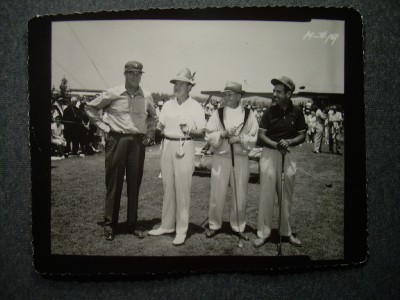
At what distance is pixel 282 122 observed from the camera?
4.70 feet

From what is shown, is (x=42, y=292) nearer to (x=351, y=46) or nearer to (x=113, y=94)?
(x=113, y=94)

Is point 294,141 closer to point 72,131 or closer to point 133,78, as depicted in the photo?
point 133,78

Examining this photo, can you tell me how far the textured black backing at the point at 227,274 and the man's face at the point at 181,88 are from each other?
380 mm

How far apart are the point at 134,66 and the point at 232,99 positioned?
419mm

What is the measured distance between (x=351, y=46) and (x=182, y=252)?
1100mm

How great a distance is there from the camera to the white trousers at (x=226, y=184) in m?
1.43

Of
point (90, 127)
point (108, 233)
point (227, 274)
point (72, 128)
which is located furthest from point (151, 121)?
point (227, 274)

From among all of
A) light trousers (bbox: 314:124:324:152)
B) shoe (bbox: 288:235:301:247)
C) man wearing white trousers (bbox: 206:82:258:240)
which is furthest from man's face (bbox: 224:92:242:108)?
shoe (bbox: 288:235:301:247)

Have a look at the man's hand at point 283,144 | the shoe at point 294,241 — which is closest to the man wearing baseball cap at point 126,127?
the man's hand at point 283,144

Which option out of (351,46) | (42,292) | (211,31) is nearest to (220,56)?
(211,31)

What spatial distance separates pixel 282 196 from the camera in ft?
4.76

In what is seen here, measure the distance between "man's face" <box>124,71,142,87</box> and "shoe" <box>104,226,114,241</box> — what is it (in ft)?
1.96

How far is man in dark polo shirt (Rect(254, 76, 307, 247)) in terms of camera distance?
1.43 meters

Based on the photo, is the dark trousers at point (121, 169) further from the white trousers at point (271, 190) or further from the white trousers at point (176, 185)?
the white trousers at point (271, 190)
